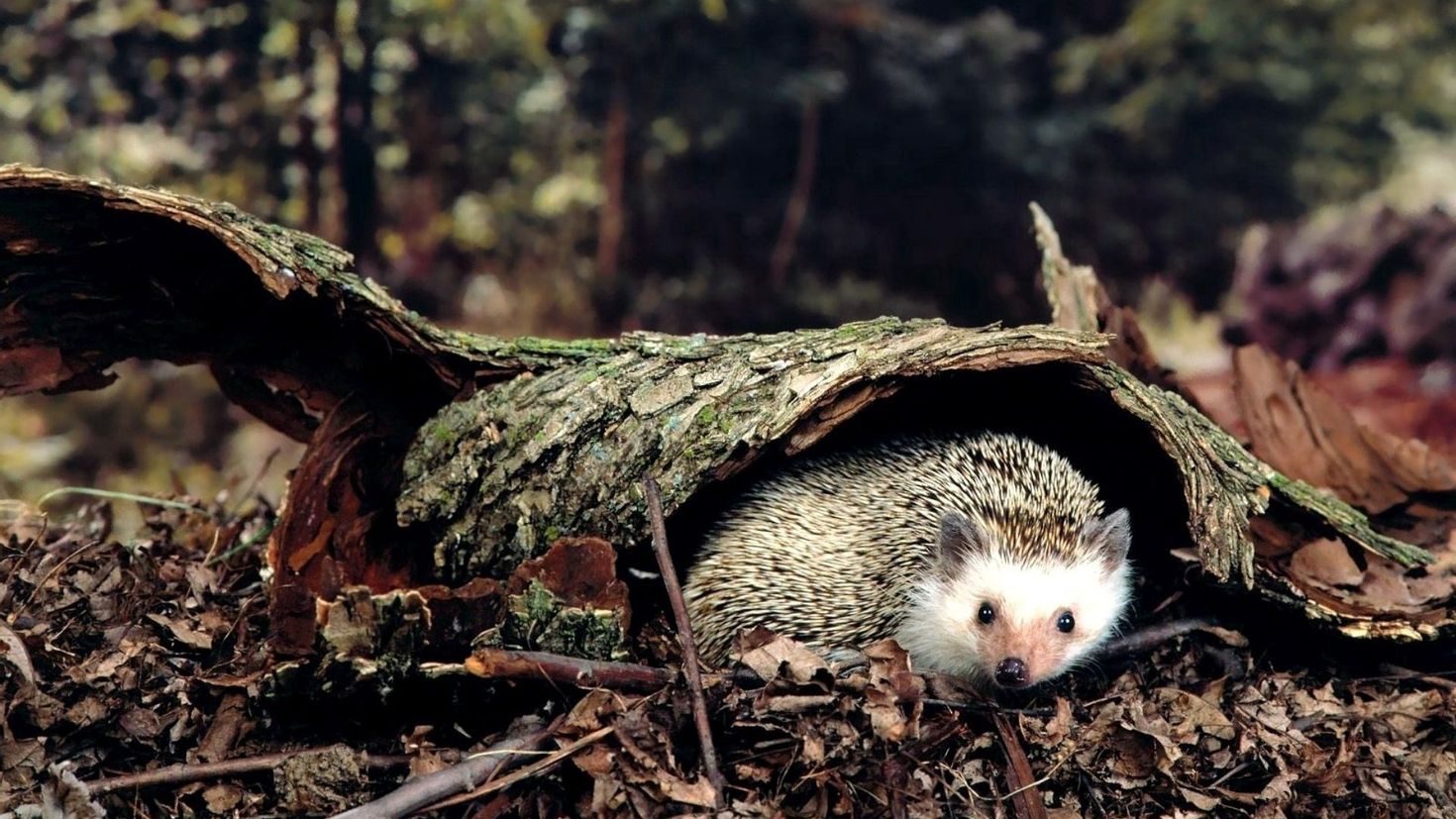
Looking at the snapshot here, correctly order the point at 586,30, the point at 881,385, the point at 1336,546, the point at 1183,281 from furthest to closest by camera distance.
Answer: the point at 1183,281
the point at 586,30
the point at 1336,546
the point at 881,385

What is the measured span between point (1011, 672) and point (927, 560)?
22.7 inches

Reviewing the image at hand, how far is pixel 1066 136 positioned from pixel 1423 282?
10.6 feet

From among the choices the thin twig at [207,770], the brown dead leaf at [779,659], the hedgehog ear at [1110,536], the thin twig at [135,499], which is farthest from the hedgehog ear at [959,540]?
the thin twig at [135,499]

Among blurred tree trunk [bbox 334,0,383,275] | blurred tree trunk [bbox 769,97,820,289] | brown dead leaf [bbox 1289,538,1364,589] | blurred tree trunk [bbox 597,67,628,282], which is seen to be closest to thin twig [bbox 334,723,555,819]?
brown dead leaf [bbox 1289,538,1364,589]

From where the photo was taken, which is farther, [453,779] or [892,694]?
[892,694]

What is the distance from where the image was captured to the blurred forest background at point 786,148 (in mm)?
7219

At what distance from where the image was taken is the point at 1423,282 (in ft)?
31.7

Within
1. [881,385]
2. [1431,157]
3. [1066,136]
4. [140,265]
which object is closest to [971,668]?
[881,385]

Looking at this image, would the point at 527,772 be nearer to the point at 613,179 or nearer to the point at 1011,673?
the point at 1011,673

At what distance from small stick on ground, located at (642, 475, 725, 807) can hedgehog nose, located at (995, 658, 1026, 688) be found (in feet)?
3.23

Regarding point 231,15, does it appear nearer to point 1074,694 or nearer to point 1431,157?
point 1074,694

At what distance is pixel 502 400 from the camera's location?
4.10 m

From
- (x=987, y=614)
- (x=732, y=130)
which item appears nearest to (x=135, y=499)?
(x=987, y=614)

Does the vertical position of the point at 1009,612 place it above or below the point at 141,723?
below
